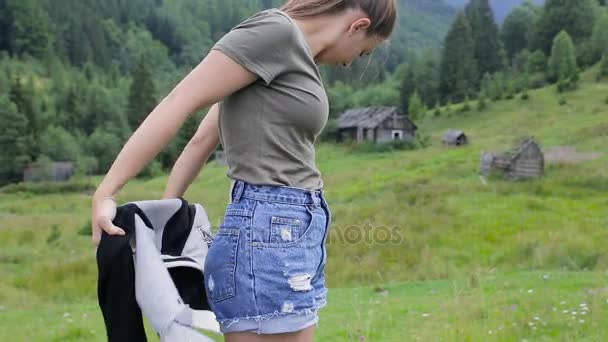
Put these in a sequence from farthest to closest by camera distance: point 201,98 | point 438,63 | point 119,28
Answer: point 119,28 < point 438,63 < point 201,98

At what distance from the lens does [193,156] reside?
9.57 feet

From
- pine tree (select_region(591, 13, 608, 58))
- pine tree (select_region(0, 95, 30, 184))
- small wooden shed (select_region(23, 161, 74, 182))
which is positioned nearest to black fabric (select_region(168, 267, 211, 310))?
small wooden shed (select_region(23, 161, 74, 182))

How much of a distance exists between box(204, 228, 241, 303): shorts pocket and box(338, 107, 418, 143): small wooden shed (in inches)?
1884

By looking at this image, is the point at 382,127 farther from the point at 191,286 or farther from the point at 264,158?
the point at 264,158

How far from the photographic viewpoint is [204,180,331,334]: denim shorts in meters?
2.38

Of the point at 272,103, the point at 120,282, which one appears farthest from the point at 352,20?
the point at 120,282

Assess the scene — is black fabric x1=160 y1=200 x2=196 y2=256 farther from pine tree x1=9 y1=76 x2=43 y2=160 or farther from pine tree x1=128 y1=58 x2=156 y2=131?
pine tree x1=128 y1=58 x2=156 y2=131

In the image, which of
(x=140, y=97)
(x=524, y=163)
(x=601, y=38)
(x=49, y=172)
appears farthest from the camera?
(x=140, y=97)

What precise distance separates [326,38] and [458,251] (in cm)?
1353

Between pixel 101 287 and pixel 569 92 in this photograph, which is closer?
pixel 101 287

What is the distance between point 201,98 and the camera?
2285 millimetres

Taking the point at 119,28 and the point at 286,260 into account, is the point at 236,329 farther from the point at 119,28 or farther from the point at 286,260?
the point at 119,28

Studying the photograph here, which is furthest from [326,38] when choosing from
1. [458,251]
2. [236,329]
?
[458,251]

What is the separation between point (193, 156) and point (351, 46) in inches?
33.1
